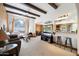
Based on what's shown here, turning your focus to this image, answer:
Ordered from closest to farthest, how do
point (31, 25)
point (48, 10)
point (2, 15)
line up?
1. point (2, 15)
2. point (48, 10)
3. point (31, 25)

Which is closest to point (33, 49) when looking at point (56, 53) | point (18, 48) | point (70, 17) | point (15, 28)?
point (18, 48)

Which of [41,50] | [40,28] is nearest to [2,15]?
[40,28]

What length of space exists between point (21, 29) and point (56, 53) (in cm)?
103

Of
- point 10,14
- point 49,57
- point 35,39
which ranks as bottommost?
point 49,57

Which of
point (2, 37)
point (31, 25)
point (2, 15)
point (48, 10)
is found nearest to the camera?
point (2, 37)

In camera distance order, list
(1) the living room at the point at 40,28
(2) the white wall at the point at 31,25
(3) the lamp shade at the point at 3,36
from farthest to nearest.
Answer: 1. (2) the white wall at the point at 31,25
2. (1) the living room at the point at 40,28
3. (3) the lamp shade at the point at 3,36

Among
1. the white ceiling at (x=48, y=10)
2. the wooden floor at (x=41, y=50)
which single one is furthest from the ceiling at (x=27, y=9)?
the wooden floor at (x=41, y=50)

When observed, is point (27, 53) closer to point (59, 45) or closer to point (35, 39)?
point (35, 39)

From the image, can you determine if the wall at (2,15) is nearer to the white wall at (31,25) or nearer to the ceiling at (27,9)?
the ceiling at (27,9)

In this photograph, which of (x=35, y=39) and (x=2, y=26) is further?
(x=35, y=39)

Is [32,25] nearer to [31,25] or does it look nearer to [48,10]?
[31,25]

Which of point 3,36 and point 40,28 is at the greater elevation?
point 40,28

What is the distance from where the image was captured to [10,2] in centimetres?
233

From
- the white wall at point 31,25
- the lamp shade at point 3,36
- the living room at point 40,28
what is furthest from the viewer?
the white wall at point 31,25
